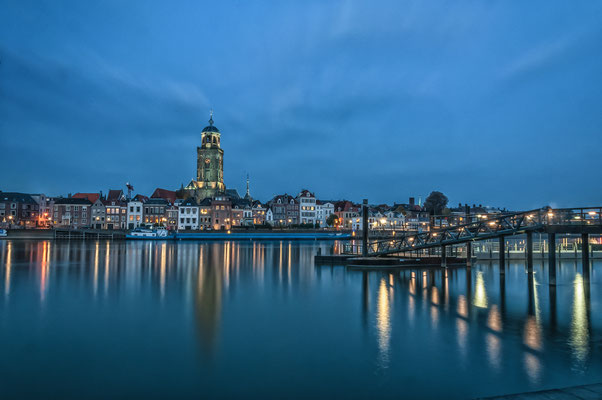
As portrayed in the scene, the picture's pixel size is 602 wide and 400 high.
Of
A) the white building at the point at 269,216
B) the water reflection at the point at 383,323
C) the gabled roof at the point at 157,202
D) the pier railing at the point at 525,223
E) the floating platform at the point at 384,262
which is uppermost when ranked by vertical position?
the gabled roof at the point at 157,202

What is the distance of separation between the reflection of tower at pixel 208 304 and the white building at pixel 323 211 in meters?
96.7

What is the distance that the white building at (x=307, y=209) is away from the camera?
424ft

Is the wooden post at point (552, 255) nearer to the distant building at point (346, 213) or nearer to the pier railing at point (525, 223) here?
the pier railing at point (525, 223)

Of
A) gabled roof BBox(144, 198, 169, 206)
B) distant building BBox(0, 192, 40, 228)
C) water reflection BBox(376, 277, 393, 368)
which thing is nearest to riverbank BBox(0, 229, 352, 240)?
gabled roof BBox(144, 198, 169, 206)

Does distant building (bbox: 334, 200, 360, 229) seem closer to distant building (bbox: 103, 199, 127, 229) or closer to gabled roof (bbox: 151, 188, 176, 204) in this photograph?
gabled roof (bbox: 151, 188, 176, 204)

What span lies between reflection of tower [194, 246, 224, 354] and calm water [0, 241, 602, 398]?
0.31 feet

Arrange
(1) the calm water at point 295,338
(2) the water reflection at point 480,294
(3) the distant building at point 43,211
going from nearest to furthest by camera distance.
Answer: (1) the calm water at point 295,338 → (2) the water reflection at point 480,294 → (3) the distant building at point 43,211

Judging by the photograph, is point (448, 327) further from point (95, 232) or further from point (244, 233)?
point (95, 232)

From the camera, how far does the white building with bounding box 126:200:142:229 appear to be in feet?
395

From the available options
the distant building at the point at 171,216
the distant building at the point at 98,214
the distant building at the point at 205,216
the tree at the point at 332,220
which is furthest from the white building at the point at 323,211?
the distant building at the point at 98,214

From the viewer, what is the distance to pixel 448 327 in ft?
53.7

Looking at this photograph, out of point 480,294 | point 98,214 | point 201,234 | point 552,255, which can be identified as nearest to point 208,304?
point 480,294

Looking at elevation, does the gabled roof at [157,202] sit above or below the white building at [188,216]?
above

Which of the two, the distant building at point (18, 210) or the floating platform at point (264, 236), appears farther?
the distant building at point (18, 210)
